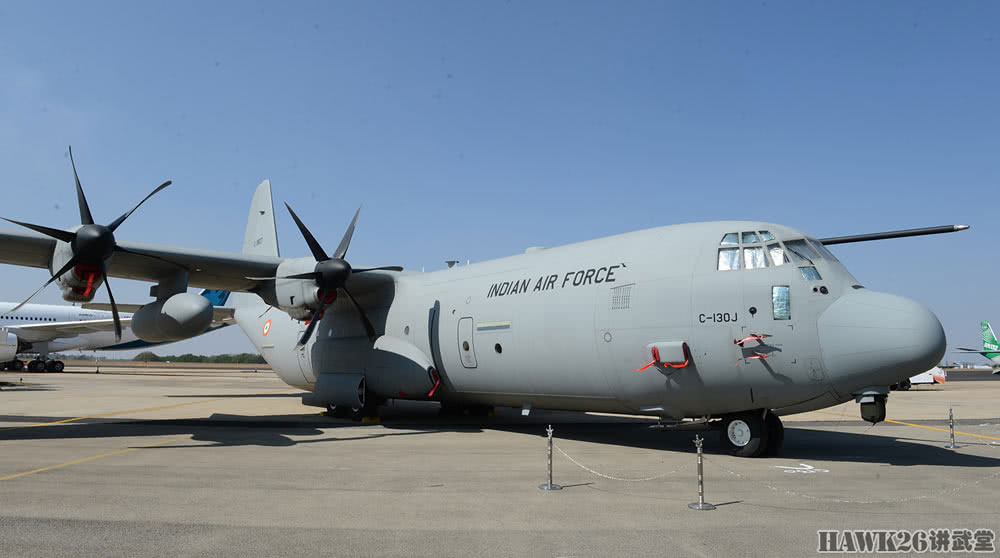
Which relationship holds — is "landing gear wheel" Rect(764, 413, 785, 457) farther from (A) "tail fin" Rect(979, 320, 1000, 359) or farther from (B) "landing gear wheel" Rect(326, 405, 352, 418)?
(A) "tail fin" Rect(979, 320, 1000, 359)

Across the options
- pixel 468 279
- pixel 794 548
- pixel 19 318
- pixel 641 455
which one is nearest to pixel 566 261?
pixel 468 279

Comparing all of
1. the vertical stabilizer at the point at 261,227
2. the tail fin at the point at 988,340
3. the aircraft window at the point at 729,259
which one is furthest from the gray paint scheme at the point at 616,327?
the tail fin at the point at 988,340

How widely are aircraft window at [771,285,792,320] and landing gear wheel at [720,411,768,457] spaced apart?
6.65ft

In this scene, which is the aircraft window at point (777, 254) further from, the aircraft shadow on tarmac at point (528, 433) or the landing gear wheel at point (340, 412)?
the landing gear wheel at point (340, 412)

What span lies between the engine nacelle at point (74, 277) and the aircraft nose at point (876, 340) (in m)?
14.6

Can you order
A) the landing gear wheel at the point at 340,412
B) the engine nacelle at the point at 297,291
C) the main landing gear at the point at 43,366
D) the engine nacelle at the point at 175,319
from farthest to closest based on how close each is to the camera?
the main landing gear at the point at 43,366 < the landing gear wheel at the point at 340,412 < the engine nacelle at the point at 297,291 < the engine nacelle at the point at 175,319

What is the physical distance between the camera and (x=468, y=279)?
55.2 feet

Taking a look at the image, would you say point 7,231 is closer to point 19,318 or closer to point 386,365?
point 386,365

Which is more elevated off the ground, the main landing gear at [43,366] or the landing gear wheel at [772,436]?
the landing gear wheel at [772,436]

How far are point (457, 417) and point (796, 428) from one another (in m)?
9.74

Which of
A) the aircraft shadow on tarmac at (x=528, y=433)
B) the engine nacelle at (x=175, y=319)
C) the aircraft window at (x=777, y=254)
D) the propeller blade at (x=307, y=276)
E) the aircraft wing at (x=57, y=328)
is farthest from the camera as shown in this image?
the aircraft wing at (x=57, y=328)

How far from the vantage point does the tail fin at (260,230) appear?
22.8 metres

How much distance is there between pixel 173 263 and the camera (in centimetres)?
1612

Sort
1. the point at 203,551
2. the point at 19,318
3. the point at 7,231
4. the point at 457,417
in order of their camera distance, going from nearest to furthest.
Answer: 1. the point at 203,551
2. the point at 7,231
3. the point at 457,417
4. the point at 19,318
